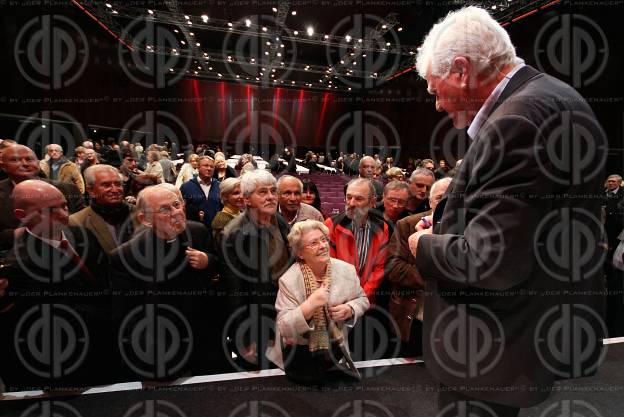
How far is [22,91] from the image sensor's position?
662cm

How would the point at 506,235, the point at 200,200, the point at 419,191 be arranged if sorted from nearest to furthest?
the point at 506,235 < the point at 419,191 < the point at 200,200

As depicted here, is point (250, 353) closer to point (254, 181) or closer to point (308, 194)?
point (254, 181)

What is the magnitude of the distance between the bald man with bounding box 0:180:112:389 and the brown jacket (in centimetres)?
145

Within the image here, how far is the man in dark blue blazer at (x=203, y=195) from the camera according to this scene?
3.96m

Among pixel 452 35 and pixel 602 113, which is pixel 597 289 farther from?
pixel 602 113

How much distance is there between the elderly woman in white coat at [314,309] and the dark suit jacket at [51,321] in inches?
29.4

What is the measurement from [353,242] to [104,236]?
1.45m

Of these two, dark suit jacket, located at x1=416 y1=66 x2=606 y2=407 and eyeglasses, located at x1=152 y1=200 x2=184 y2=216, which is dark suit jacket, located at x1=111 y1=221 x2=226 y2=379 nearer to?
eyeglasses, located at x1=152 y1=200 x2=184 y2=216

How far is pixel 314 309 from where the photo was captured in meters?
1.61

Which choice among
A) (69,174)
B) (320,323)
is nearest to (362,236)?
(320,323)

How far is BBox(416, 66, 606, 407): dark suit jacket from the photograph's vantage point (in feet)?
2.33

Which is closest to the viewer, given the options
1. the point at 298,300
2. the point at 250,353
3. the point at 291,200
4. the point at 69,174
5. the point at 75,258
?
the point at 298,300

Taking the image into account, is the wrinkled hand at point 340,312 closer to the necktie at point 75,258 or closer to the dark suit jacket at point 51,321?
the dark suit jacket at point 51,321

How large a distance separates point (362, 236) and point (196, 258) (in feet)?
3.42
